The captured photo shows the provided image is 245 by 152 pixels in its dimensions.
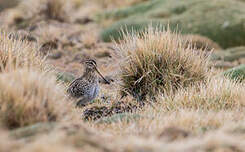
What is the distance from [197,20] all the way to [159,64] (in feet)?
31.8

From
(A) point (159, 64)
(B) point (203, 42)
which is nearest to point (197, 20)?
(B) point (203, 42)

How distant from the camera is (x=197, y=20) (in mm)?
18703

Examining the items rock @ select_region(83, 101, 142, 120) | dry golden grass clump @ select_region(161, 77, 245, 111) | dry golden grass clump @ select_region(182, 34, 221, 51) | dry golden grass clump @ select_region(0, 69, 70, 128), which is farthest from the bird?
dry golden grass clump @ select_region(182, 34, 221, 51)

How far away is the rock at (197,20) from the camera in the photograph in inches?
695

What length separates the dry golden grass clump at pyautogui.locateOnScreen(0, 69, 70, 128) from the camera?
19.0 ft

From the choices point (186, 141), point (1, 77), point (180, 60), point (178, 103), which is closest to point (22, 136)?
point (1, 77)

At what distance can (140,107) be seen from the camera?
8.88 meters

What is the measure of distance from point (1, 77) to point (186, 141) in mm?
2324

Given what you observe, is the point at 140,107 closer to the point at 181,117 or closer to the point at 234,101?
the point at 234,101

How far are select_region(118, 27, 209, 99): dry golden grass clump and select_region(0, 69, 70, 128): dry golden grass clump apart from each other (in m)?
3.32

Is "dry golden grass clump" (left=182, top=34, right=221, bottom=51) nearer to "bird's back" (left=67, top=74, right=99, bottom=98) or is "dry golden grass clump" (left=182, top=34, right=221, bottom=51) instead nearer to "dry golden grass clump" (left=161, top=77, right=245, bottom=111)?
"dry golden grass clump" (left=161, top=77, right=245, bottom=111)

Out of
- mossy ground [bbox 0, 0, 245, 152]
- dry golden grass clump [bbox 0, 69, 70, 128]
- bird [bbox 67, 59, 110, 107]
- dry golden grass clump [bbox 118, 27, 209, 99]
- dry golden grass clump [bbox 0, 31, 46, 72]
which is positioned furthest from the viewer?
dry golden grass clump [bbox 118, 27, 209, 99]

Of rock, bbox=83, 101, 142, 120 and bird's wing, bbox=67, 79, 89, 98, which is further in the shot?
rock, bbox=83, 101, 142, 120

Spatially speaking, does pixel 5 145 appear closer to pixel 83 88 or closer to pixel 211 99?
pixel 83 88
